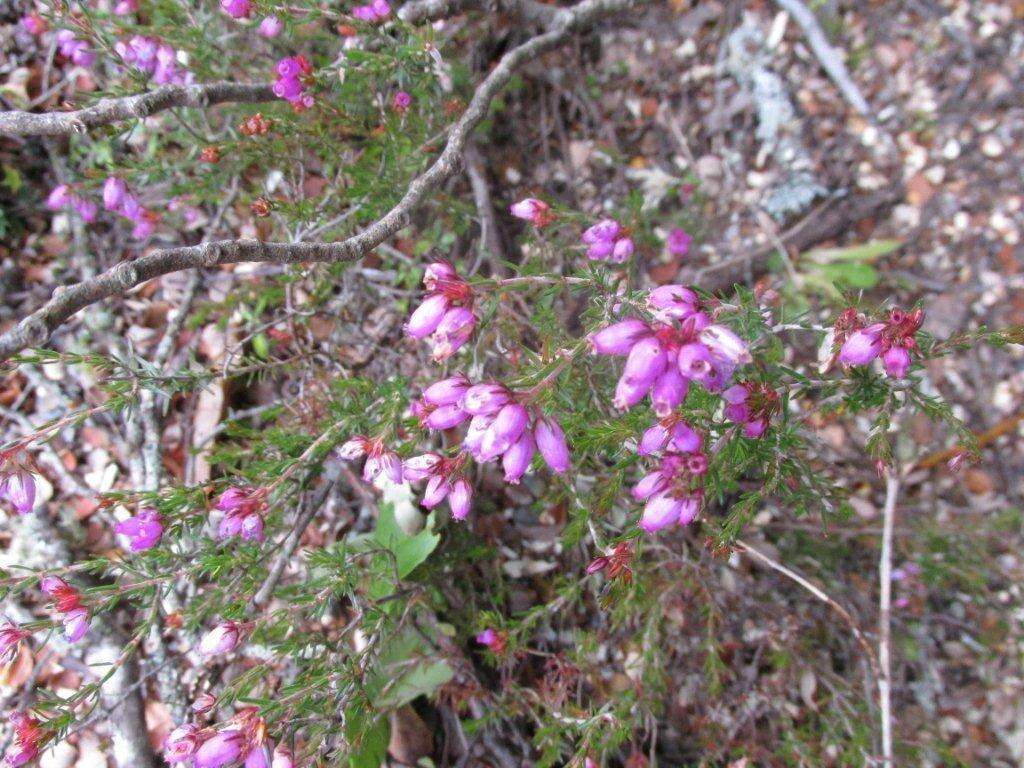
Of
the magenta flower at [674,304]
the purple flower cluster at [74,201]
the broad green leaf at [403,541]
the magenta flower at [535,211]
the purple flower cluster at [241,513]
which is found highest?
the magenta flower at [674,304]

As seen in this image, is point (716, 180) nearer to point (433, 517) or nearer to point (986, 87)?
point (986, 87)

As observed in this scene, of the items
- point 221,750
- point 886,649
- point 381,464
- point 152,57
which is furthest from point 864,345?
point 152,57

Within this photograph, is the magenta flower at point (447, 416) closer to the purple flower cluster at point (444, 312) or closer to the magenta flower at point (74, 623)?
the purple flower cluster at point (444, 312)

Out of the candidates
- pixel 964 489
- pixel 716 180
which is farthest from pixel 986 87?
pixel 964 489

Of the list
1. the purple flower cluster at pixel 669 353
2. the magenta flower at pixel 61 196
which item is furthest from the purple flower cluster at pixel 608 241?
the magenta flower at pixel 61 196

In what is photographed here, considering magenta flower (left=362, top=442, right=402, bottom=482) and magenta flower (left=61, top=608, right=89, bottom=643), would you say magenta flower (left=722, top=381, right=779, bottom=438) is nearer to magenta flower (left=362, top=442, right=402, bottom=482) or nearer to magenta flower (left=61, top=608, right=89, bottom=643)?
magenta flower (left=362, top=442, right=402, bottom=482)

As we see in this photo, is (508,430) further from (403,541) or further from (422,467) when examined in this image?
(403,541)

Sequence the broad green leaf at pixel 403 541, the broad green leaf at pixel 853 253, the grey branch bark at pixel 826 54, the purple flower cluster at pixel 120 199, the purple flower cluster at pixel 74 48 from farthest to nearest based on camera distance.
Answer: the grey branch bark at pixel 826 54 < the broad green leaf at pixel 853 253 < the purple flower cluster at pixel 74 48 < the purple flower cluster at pixel 120 199 < the broad green leaf at pixel 403 541

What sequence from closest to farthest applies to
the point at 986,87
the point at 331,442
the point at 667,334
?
the point at 667,334
the point at 331,442
the point at 986,87

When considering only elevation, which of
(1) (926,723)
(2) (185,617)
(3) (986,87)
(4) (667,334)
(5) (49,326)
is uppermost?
(3) (986,87)
